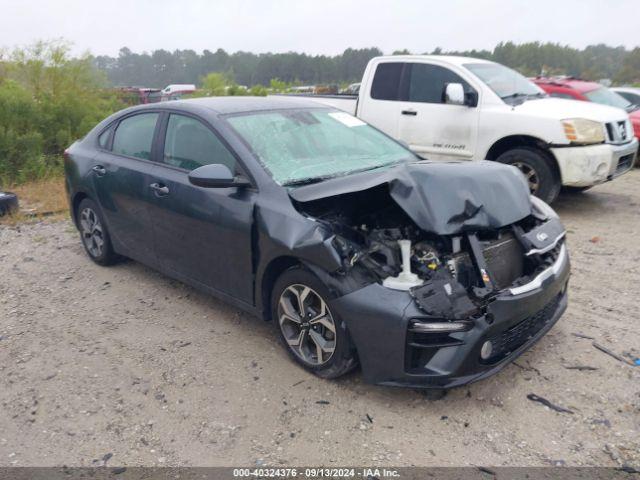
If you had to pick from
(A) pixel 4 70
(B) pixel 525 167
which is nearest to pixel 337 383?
(B) pixel 525 167

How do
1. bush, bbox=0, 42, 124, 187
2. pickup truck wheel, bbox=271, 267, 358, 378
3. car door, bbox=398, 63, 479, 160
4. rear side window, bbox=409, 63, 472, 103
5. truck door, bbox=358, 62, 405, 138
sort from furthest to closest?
bush, bbox=0, 42, 124, 187, truck door, bbox=358, 62, 405, 138, rear side window, bbox=409, 63, 472, 103, car door, bbox=398, 63, 479, 160, pickup truck wheel, bbox=271, 267, 358, 378

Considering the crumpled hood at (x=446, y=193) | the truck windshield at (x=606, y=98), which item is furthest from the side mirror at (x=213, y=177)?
the truck windshield at (x=606, y=98)

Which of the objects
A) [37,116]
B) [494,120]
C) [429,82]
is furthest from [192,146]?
[37,116]

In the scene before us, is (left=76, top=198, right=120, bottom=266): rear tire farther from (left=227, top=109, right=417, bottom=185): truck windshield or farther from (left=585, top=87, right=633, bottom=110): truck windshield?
(left=585, top=87, right=633, bottom=110): truck windshield

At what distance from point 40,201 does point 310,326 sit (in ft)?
21.6

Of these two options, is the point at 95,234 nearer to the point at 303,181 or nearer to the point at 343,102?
the point at 303,181

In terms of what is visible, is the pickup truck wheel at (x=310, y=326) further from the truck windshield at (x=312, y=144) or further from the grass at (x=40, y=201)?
the grass at (x=40, y=201)

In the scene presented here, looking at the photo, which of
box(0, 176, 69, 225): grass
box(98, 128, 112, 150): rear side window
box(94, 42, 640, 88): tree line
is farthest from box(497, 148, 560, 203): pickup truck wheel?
box(94, 42, 640, 88): tree line

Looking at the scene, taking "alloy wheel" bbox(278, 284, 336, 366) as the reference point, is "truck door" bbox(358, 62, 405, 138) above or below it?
above

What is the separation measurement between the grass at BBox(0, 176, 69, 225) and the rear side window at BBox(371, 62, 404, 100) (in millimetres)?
4629

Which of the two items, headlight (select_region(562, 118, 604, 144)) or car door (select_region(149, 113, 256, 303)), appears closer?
car door (select_region(149, 113, 256, 303))

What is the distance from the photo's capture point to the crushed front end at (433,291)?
2877 millimetres

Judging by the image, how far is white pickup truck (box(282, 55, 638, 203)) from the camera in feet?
21.1

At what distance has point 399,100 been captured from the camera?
755 centimetres
